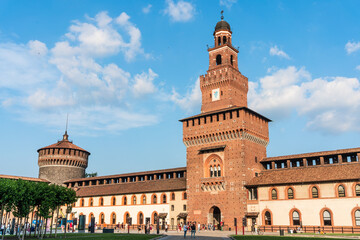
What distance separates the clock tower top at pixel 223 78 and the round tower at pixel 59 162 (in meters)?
38.1

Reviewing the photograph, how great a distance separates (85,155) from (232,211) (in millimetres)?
48665

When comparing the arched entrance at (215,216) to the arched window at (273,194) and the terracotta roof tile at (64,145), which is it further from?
the terracotta roof tile at (64,145)

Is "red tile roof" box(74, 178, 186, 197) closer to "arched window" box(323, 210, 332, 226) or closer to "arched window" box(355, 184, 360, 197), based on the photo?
"arched window" box(323, 210, 332, 226)

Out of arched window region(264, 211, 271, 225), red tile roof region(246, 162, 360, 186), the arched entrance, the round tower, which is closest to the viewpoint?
red tile roof region(246, 162, 360, 186)

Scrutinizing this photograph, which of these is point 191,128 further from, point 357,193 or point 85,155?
point 85,155

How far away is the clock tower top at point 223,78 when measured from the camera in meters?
60.4

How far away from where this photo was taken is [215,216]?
54.7 m

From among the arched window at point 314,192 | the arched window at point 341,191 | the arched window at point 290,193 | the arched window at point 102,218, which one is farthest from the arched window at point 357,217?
the arched window at point 102,218

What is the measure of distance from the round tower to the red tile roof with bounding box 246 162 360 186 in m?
48.3

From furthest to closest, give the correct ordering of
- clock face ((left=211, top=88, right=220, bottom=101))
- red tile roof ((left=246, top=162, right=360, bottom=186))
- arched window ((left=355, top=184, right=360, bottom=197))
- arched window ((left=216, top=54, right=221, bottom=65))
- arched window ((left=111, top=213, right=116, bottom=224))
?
arched window ((left=111, top=213, right=116, bottom=224)) < arched window ((left=216, top=54, right=221, bottom=65)) < clock face ((left=211, top=88, right=220, bottom=101)) < red tile roof ((left=246, top=162, right=360, bottom=186)) < arched window ((left=355, top=184, right=360, bottom=197))

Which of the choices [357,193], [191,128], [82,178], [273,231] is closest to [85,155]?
[82,178]

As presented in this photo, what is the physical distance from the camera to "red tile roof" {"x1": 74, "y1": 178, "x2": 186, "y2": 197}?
6272 cm

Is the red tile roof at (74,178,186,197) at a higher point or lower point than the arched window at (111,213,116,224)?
higher

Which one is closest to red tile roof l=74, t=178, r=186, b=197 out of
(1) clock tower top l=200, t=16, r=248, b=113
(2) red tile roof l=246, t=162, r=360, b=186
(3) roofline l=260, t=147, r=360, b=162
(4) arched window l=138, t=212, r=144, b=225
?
(4) arched window l=138, t=212, r=144, b=225
